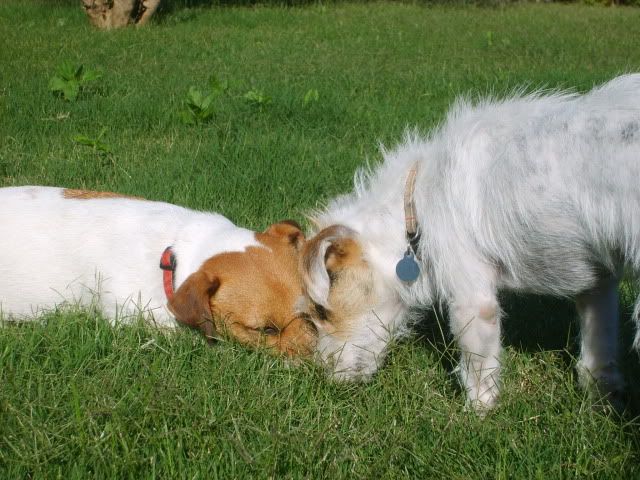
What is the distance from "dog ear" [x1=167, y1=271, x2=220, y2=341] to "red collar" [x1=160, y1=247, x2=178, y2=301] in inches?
11.2

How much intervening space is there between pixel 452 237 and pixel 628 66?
8043mm

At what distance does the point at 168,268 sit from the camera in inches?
155

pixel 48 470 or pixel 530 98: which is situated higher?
pixel 530 98

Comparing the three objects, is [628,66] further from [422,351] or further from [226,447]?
[226,447]

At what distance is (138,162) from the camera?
595 centimetres

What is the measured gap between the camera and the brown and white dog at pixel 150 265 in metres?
3.62

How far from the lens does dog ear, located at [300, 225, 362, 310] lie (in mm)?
3411

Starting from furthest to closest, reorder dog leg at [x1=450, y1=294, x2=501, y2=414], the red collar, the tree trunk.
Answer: the tree trunk
the red collar
dog leg at [x1=450, y1=294, x2=501, y2=414]

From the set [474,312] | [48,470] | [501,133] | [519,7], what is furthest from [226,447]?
[519,7]

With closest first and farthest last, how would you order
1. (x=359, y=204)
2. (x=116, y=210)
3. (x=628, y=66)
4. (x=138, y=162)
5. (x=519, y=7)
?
(x=359, y=204)
(x=116, y=210)
(x=138, y=162)
(x=628, y=66)
(x=519, y=7)

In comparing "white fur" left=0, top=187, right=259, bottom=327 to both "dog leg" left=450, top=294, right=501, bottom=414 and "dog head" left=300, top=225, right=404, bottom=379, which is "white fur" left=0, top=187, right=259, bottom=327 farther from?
"dog leg" left=450, top=294, right=501, bottom=414

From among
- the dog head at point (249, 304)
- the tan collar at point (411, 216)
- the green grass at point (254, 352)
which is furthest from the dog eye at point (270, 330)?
the tan collar at point (411, 216)

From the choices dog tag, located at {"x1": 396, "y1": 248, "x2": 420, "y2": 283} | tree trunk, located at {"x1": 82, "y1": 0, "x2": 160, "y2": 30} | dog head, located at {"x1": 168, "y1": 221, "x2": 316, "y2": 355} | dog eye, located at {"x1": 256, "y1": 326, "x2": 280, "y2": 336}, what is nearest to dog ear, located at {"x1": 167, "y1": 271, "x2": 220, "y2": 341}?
dog head, located at {"x1": 168, "y1": 221, "x2": 316, "y2": 355}

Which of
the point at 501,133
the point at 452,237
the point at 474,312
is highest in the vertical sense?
the point at 501,133
